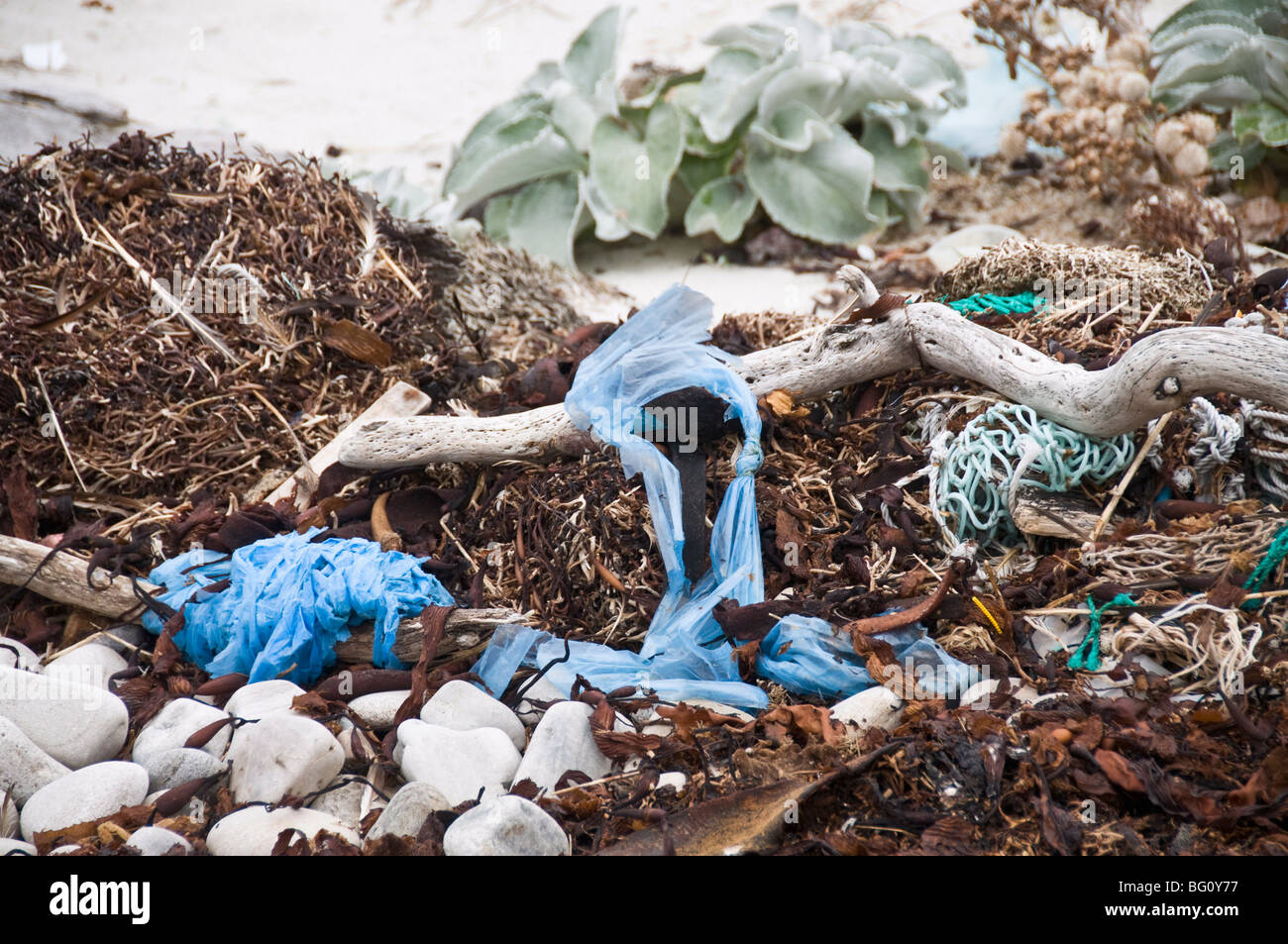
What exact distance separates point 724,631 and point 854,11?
7520 mm

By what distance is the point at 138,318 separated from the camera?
351cm

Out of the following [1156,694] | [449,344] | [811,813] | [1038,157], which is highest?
[1038,157]

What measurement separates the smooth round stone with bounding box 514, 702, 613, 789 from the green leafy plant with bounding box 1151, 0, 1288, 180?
5.11 metres

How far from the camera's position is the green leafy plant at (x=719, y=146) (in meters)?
5.61

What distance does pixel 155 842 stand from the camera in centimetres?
191

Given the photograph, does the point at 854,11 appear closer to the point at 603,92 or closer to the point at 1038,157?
the point at 1038,157

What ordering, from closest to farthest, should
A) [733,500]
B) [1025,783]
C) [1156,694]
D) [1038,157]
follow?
[1025,783]
[1156,694]
[733,500]
[1038,157]

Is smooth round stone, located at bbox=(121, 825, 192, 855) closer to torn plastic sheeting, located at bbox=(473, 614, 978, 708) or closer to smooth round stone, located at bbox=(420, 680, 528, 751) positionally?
smooth round stone, located at bbox=(420, 680, 528, 751)

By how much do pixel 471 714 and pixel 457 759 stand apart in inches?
7.8

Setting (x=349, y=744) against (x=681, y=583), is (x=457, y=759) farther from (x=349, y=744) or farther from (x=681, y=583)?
(x=681, y=583)

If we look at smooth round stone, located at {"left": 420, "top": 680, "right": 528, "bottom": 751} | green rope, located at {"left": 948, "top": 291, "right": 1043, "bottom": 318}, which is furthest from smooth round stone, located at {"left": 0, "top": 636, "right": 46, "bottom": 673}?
green rope, located at {"left": 948, "top": 291, "right": 1043, "bottom": 318}

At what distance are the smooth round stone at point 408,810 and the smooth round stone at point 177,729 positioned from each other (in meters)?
0.55

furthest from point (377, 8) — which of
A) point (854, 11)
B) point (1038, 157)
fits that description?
point (1038, 157)

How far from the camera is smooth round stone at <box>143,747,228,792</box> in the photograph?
7.09 ft
